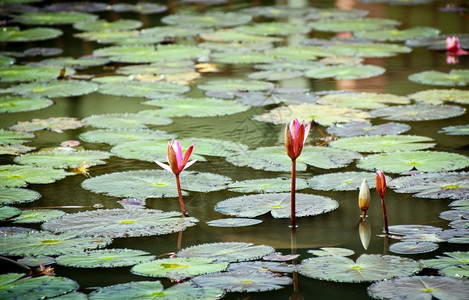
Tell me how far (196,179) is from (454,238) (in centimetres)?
96


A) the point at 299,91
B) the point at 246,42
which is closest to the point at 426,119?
the point at 299,91

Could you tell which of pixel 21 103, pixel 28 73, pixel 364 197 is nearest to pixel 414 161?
pixel 364 197

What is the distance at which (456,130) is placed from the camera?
3518 millimetres

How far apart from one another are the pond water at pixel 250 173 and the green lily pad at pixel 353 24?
96 mm

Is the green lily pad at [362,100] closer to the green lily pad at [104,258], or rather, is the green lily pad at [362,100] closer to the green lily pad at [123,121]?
the green lily pad at [123,121]

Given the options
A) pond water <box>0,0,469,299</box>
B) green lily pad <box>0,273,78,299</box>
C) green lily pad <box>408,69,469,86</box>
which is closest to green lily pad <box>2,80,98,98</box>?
pond water <box>0,0,469,299</box>

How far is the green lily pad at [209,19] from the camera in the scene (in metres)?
6.28

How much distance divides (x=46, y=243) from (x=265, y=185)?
0.78 m

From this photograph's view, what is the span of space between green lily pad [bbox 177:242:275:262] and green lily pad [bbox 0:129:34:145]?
4.61ft

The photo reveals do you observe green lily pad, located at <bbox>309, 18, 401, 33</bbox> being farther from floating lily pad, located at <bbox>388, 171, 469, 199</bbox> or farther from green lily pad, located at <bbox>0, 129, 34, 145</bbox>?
floating lily pad, located at <bbox>388, 171, 469, 199</bbox>

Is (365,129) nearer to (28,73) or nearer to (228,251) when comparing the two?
(228,251)

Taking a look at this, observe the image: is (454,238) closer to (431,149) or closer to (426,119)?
(431,149)

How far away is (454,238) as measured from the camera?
2.30 metres

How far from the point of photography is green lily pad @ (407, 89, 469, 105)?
4.02 metres
